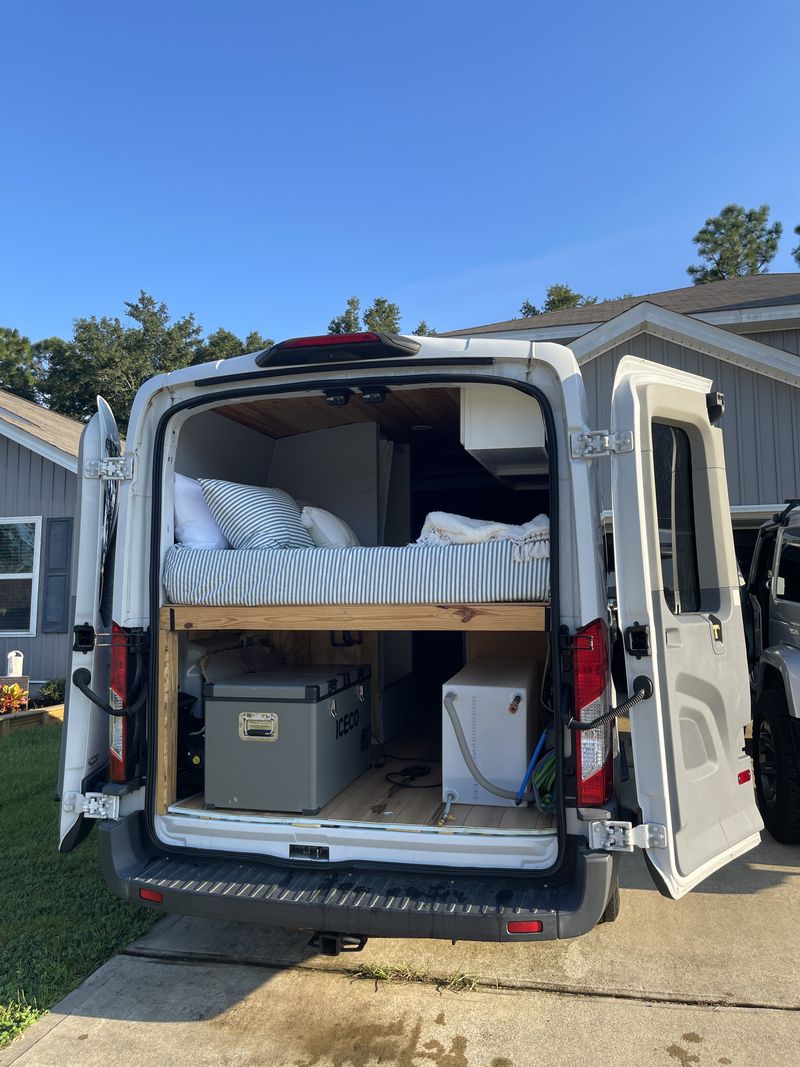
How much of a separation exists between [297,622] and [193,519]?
785 mm

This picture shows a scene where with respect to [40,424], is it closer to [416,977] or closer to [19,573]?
[19,573]

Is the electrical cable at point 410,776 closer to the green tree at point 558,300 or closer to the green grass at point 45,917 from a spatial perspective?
the green grass at point 45,917

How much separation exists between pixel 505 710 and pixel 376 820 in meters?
0.73

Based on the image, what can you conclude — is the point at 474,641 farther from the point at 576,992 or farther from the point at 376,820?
the point at 576,992

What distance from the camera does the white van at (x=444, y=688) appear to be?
7.64 ft

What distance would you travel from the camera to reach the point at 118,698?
9.24 feet

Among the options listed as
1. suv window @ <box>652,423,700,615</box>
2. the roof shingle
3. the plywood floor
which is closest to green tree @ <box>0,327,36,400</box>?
the roof shingle

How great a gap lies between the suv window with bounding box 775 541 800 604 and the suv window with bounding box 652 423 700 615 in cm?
206

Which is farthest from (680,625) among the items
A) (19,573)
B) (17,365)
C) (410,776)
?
(17,365)

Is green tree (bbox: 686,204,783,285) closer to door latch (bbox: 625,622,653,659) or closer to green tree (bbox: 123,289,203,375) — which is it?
green tree (bbox: 123,289,203,375)

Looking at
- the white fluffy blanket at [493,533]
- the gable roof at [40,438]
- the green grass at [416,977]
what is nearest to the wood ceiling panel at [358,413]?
the white fluffy blanket at [493,533]

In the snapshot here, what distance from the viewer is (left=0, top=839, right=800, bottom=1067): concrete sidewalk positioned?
2.36m

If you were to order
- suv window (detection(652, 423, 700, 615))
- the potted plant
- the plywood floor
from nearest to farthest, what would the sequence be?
suv window (detection(652, 423, 700, 615)) → the plywood floor → the potted plant

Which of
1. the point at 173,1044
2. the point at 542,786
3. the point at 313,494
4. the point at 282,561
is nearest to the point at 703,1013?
the point at 542,786
